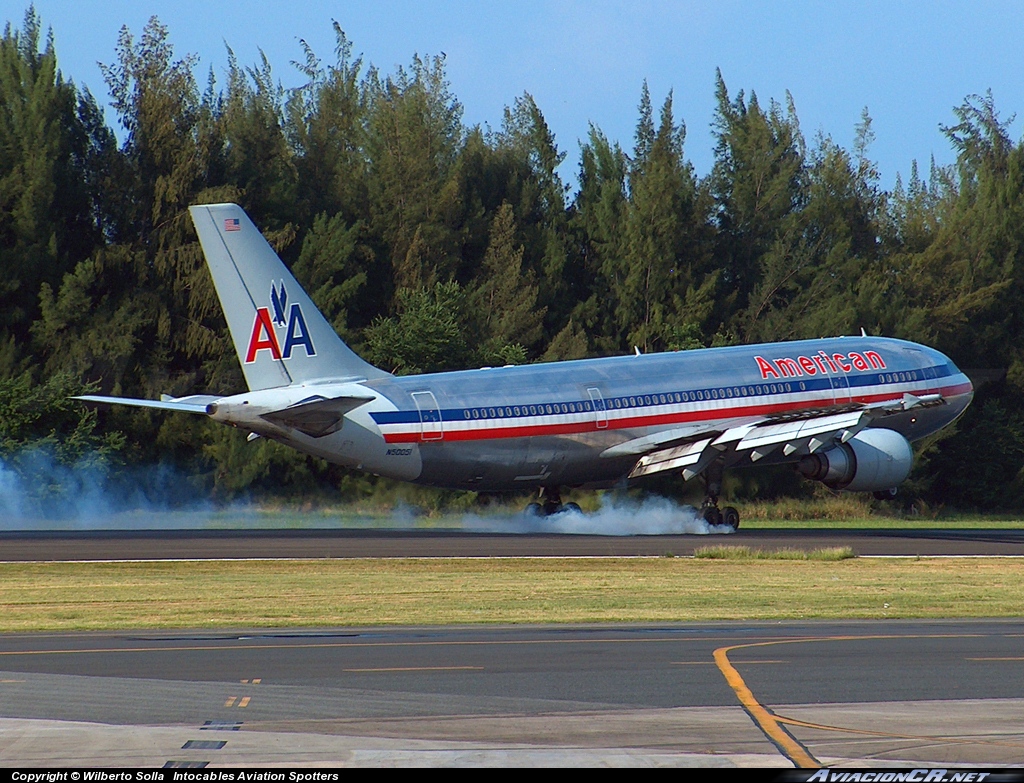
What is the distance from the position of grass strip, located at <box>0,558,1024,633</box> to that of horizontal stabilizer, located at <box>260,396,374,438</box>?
20.2 ft

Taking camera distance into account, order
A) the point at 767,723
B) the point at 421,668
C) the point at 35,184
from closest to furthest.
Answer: the point at 767,723 → the point at 421,668 → the point at 35,184

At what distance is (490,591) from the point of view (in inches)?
969

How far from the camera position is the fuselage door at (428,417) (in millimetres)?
37344

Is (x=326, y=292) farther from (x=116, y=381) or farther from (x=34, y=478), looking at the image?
(x=34, y=478)

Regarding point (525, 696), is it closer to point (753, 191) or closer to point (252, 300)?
point (252, 300)

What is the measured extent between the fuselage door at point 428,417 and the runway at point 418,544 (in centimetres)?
267

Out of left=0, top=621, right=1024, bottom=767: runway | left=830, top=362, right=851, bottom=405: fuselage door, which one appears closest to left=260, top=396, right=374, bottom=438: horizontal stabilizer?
left=830, top=362, right=851, bottom=405: fuselage door

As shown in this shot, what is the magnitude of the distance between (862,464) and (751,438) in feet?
10.8

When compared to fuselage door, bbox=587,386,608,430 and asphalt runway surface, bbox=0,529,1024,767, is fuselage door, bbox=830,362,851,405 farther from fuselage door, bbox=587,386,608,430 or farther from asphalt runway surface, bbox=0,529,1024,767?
asphalt runway surface, bbox=0,529,1024,767

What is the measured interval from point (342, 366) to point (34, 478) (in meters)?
16.0

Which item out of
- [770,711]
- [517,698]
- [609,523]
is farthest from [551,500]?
[770,711]

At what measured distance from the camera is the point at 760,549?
111 ft

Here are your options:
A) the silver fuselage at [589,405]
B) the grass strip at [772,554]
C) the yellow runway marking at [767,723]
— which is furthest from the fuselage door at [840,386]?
the yellow runway marking at [767,723]
